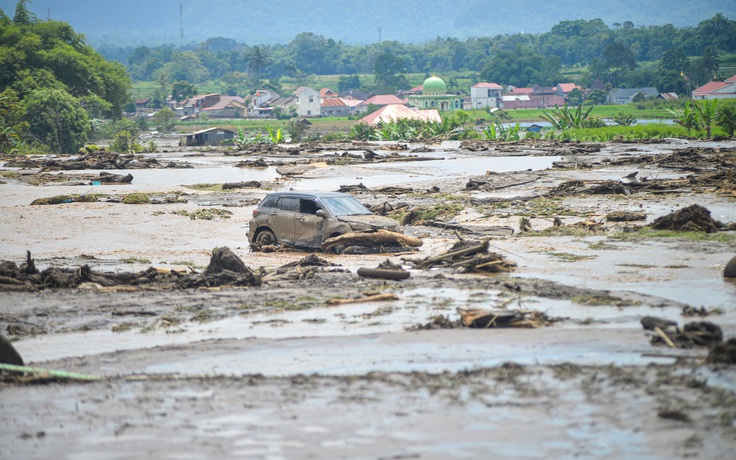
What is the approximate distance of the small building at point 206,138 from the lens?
3625 inches

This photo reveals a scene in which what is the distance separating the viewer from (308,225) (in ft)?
69.7

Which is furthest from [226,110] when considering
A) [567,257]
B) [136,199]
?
[567,257]

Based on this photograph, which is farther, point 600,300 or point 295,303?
point 295,303

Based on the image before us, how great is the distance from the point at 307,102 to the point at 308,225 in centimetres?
17377

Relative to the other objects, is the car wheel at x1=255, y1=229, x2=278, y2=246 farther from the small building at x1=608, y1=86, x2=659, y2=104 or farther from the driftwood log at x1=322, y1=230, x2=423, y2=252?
the small building at x1=608, y1=86, x2=659, y2=104

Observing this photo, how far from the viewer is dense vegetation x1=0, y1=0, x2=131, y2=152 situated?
81.9 meters

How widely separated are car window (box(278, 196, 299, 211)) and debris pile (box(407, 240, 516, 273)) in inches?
166

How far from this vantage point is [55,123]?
83188 millimetres

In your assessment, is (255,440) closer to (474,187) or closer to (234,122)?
(474,187)

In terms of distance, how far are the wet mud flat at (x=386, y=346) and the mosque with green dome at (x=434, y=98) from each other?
539ft

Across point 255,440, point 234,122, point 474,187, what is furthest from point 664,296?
point 234,122

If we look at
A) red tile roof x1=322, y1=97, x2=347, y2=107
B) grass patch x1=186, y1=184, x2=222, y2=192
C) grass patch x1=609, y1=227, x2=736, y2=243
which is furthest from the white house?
grass patch x1=609, y1=227, x2=736, y2=243

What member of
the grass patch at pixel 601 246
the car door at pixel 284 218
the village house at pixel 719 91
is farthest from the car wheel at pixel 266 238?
the village house at pixel 719 91

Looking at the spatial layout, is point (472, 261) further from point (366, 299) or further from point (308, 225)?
point (308, 225)
